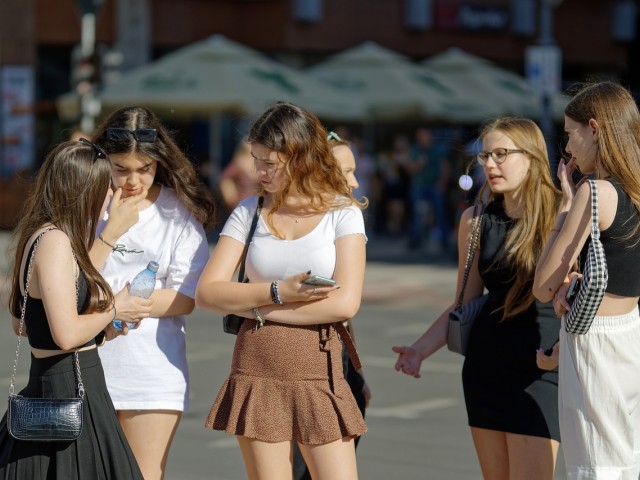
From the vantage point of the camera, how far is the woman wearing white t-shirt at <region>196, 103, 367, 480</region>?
14.2 feet

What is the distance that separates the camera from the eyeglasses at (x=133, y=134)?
479 centimetres

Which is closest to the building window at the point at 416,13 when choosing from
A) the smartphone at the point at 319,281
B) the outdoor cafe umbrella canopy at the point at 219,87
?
the outdoor cafe umbrella canopy at the point at 219,87

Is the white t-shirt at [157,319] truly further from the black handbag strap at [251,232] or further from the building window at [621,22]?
the building window at [621,22]

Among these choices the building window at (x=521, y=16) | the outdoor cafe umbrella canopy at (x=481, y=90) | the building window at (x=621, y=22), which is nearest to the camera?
the outdoor cafe umbrella canopy at (x=481, y=90)

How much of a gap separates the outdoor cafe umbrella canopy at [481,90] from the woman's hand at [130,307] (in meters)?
19.9

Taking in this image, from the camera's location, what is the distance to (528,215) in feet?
16.1

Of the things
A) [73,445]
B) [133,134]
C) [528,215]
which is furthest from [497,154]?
[73,445]

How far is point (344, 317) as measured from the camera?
172 inches

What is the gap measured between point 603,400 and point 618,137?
89cm

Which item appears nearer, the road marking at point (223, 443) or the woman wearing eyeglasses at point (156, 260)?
the woman wearing eyeglasses at point (156, 260)

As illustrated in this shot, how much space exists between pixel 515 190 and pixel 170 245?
1386mm

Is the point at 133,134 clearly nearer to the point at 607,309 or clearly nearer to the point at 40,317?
the point at 40,317

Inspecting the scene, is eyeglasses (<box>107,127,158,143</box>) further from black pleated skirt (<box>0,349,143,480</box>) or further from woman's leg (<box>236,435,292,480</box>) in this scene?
woman's leg (<box>236,435,292,480</box>)

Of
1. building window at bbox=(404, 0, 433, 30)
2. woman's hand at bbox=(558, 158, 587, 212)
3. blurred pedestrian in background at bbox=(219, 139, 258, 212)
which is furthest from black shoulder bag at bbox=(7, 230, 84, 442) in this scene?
building window at bbox=(404, 0, 433, 30)
